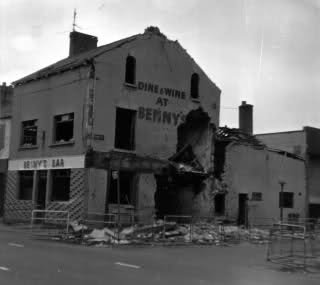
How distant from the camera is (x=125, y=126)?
30016 millimetres

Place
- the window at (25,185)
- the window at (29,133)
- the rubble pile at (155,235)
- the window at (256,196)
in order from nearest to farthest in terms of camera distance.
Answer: the rubble pile at (155,235)
the window at (25,185)
the window at (29,133)
the window at (256,196)

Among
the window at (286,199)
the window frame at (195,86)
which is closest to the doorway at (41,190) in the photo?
the window frame at (195,86)

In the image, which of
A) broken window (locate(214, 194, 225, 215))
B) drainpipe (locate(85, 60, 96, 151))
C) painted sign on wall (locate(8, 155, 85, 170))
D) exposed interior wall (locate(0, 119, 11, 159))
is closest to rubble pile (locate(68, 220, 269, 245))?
painted sign on wall (locate(8, 155, 85, 170))

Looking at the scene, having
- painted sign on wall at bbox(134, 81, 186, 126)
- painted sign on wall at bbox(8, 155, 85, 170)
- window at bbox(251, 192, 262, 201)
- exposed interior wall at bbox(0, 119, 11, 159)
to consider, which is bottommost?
window at bbox(251, 192, 262, 201)

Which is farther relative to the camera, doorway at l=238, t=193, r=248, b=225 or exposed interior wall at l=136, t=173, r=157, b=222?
doorway at l=238, t=193, r=248, b=225

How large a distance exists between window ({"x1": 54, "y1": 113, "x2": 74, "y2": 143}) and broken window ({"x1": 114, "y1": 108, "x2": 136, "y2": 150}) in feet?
7.88

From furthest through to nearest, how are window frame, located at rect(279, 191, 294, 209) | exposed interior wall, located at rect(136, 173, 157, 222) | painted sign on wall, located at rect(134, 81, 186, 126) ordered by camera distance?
window frame, located at rect(279, 191, 294, 209), painted sign on wall, located at rect(134, 81, 186, 126), exposed interior wall, located at rect(136, 173, 157, 222)

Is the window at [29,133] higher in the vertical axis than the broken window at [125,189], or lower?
higher

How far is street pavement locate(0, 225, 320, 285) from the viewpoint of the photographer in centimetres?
1164

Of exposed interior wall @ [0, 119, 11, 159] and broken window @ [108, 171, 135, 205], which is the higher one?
exposed interior wall @ [0, 119, 11, 159]

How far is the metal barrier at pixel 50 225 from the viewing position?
77.2ft

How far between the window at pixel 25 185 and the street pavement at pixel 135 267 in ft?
40.0

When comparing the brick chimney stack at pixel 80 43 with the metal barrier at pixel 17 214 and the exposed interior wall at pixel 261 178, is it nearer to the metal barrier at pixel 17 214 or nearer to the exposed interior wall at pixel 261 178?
the metal barrier at pixel 17 214

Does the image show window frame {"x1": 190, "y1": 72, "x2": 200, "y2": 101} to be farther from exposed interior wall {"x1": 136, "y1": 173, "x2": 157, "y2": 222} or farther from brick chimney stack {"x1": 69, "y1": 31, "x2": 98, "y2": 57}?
brick chimney stack {"x1": 69, "y1": 31, "x2": 98, "y2": 57}
